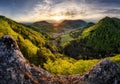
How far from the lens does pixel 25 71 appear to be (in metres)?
15.1

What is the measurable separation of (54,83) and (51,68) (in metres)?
122

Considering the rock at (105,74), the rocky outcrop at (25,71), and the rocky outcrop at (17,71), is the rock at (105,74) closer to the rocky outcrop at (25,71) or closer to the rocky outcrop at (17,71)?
the rocky outcrop at (25,71)

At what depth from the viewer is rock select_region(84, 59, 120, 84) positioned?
1478 centimetres

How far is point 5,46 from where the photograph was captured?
15055 mm

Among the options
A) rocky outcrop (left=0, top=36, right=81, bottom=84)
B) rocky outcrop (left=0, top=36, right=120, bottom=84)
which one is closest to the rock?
rocky outcrop (left=0, top=36, right=120, bottom=84)

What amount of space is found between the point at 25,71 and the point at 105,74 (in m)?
4.68

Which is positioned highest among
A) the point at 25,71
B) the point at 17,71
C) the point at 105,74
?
the point at 17,71

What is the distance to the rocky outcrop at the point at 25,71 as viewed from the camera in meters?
14.3

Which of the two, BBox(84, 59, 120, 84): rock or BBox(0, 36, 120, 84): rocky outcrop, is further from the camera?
BBox(84, 59, 120, 84): rock

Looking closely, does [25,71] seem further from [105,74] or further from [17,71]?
[105,74]

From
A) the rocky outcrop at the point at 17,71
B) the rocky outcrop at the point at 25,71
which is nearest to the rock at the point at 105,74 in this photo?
the rocky outcrop at the point at 25,71

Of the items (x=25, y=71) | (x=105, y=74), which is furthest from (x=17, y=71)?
(x=105, y=74)

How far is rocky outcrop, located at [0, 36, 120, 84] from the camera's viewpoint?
14.3m

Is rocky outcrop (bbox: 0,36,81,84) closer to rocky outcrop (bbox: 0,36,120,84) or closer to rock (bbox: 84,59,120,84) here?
rocky outcrop (bbox: 0,36,120,84)
